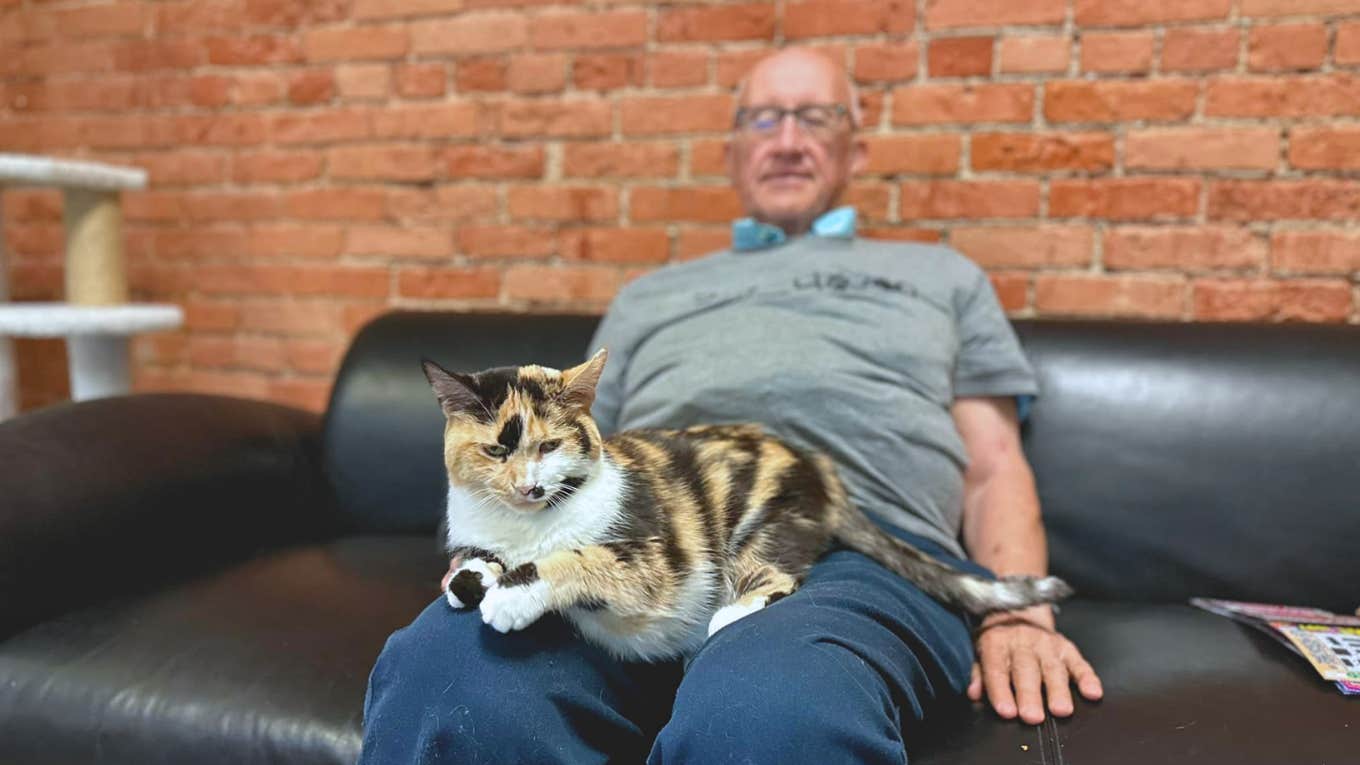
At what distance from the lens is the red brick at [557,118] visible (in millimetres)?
1866

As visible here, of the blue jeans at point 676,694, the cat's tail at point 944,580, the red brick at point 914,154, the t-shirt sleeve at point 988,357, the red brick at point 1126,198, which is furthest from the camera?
the red brick at point 914,154

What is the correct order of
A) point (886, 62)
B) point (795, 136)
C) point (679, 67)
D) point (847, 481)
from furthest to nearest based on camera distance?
point (679, 67), point (886, 62), point (795, 136), point (847, 481)

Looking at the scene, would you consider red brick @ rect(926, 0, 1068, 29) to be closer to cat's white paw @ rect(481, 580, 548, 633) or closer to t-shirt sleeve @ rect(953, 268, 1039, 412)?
t-shirt sleeve @ rect(953, 268, 1039, 412)

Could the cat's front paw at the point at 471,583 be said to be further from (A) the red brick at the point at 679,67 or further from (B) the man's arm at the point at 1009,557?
(A) the red brick at the point at 679,67

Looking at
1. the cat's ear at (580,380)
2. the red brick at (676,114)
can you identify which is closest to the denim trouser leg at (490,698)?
the cat's ear at (580,380)

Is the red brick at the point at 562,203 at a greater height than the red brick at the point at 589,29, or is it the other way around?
the red brick at the point at 589,29

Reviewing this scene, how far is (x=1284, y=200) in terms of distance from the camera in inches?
60.6

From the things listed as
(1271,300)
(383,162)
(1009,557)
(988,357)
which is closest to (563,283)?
(383,162)

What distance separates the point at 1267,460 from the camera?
4.16 feet

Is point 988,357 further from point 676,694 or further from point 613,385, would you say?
point 676,694

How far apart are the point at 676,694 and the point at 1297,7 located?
1575mm

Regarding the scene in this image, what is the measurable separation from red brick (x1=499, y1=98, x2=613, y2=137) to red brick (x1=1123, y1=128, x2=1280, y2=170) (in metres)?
1.04

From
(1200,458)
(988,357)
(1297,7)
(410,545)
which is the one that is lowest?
(410,545)

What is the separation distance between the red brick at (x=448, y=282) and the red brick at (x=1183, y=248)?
1.30 m
